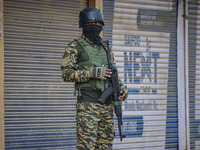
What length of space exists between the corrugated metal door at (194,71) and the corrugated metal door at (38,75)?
2118 millimetres

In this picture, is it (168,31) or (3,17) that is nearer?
(3,17)

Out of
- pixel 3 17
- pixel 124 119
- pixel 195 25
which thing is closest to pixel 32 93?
pixel 3 17

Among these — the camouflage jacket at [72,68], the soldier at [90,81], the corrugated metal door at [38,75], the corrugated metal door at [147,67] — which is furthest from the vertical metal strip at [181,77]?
the camouflage jacket at [72,68]

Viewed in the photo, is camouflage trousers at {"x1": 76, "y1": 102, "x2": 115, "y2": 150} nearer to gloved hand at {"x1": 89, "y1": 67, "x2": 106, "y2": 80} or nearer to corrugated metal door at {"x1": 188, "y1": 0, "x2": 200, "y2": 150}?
gloved hand at {"x1": 89, "y1": 67, "x2": 106, "y2": 80}

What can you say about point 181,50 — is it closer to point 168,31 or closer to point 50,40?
point 168,31

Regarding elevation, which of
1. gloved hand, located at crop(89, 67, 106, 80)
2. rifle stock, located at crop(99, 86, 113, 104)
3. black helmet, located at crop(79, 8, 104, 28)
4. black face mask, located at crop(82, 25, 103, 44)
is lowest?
rifle stock, located at crop(99, 86, 113, 104)

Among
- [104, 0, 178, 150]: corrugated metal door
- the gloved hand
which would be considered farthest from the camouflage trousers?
[104, 0, 178, 150]: corrugated metal door

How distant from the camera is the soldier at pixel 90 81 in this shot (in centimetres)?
365

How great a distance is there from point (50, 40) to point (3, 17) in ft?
2.61

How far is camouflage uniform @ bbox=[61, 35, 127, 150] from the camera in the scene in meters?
3.65

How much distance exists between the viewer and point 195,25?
6238 mm

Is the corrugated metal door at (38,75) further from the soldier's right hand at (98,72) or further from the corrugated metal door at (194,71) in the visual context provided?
A: the corrugated metal door at (194,71)

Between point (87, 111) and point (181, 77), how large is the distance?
2.91m

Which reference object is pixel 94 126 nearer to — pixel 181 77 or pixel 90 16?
pixel 90 16
